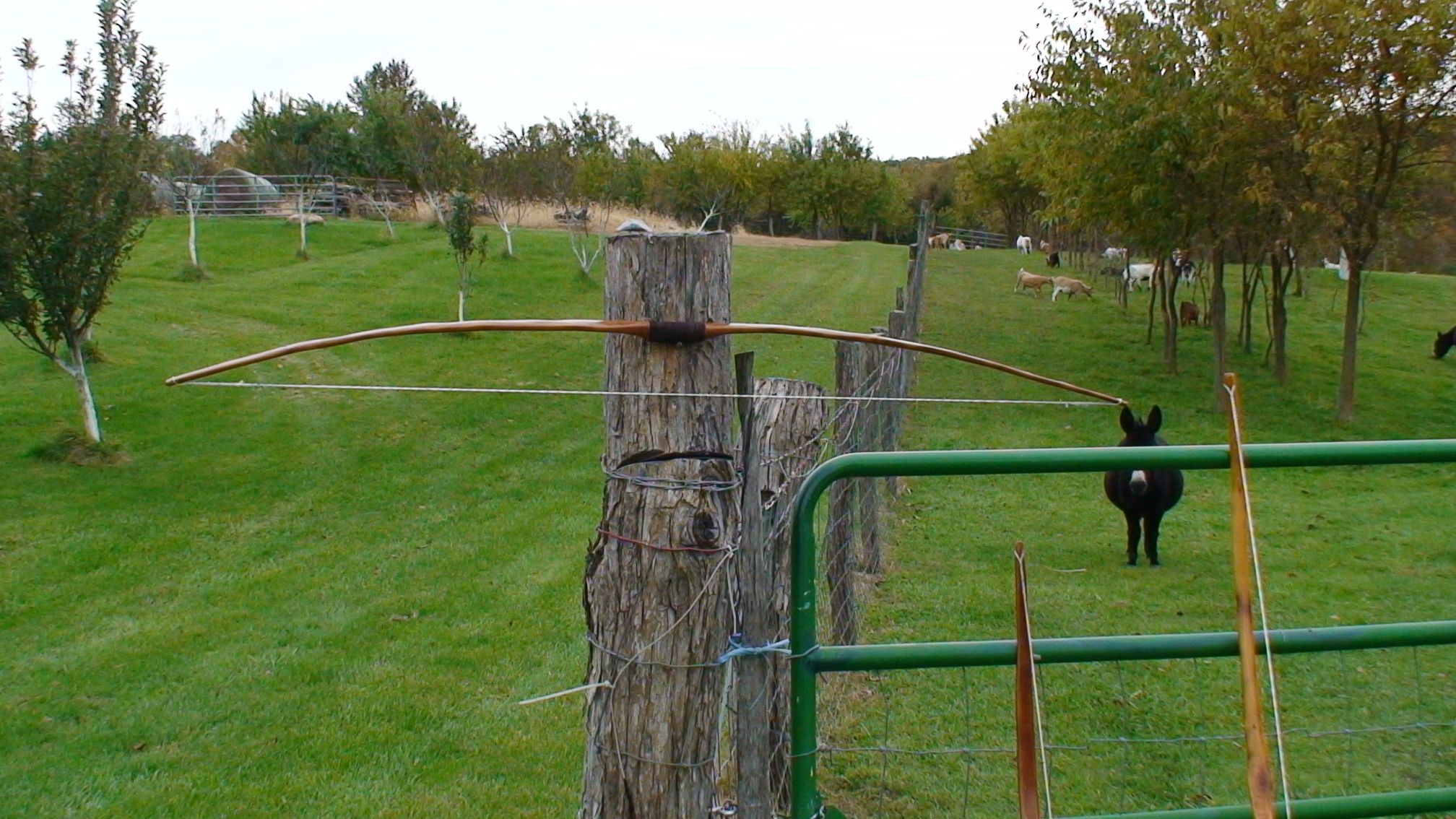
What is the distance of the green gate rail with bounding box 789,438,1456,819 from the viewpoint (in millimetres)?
2512

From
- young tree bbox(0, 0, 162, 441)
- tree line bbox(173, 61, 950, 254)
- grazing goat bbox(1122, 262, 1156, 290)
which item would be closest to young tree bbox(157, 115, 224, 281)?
tree line bbox(173, 61, 950, 254)

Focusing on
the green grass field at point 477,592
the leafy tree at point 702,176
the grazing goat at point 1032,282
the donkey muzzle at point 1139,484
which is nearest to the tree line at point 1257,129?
the green grass field at point 477,592

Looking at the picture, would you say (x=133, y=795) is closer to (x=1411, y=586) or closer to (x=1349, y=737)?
(x=1349, y=737)

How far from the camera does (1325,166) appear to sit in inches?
594

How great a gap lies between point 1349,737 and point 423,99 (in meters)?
25.1

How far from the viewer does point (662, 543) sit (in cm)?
254

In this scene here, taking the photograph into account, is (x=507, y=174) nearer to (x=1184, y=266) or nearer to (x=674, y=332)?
(x=1184, y=266)

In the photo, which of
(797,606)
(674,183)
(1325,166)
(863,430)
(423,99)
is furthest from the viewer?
(674,183)

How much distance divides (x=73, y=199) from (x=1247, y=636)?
11.9 metres

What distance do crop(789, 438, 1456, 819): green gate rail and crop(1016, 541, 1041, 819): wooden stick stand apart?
134mm

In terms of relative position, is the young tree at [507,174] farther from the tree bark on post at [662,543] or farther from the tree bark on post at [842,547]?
the tree bark on post at [662,543]

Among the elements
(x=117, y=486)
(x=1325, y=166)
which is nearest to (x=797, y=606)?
(x=117, y=486)

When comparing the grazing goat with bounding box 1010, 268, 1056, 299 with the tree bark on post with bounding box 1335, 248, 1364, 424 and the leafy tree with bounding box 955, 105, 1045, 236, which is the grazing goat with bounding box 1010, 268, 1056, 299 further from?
the tree bark on post with bounding box 1335, 248, 1364, 424

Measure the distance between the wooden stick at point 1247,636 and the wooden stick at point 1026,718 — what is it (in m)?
0.41
